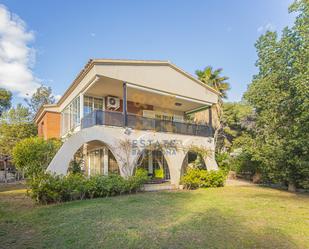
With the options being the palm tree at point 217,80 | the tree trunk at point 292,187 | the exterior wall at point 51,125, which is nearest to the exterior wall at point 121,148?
the tree trunk at point 292,187

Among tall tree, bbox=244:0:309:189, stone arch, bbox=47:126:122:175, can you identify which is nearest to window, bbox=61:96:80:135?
stone arch, bbox=47:126:122:175

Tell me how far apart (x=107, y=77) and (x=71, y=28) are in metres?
5.72

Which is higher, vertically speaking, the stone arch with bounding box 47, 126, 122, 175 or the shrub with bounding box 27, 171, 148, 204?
the stone arch with bounding box 47, 126, 122, 175

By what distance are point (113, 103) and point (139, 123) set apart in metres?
3.51

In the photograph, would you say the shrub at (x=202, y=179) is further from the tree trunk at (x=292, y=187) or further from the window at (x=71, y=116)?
the window at (x=71, y=116)

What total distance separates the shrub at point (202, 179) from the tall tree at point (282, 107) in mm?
2998

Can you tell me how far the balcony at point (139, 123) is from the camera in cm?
1278

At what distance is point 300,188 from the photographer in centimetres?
1448

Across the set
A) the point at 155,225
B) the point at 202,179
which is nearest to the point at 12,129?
the point at 202,179

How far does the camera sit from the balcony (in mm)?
12781

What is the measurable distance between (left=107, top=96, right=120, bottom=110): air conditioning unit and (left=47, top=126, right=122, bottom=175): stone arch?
4.53m

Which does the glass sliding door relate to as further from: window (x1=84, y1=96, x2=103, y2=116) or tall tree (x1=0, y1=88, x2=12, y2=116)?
tall tree (x1=0, y1=88, x2=12, y2=116)

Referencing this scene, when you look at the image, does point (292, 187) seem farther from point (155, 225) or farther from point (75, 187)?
point (75, 187)

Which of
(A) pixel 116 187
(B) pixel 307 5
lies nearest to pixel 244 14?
(B) pixel 307 5
